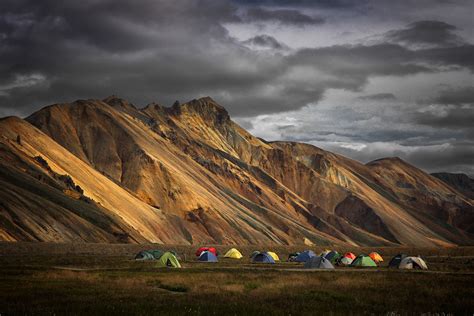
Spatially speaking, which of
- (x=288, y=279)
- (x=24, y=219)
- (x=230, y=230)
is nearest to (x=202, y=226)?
(x=230, y=230)

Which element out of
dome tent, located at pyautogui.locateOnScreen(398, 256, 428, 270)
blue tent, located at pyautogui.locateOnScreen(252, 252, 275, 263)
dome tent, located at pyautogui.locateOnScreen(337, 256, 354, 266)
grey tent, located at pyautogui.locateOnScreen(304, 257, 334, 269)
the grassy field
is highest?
the grassy field

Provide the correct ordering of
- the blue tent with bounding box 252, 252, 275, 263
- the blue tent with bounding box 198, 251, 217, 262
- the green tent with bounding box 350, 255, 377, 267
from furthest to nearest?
the blue tent with bounding box 252, 252, 275, 263
the blue tent with bounding box 198, 251, 217, 262
the green tent with bounding box 350, 255, 377, 267

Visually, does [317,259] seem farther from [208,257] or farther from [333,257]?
[208,257]

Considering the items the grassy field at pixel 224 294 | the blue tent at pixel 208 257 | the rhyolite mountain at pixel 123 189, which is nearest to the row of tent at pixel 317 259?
the blue tent at pixel 208 257

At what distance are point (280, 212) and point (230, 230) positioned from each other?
46.6m

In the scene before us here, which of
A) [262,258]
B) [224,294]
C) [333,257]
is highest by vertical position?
[224,294]

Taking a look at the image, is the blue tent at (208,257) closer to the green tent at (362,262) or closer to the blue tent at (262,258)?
the blue tent at (262,258)

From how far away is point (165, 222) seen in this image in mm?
133000

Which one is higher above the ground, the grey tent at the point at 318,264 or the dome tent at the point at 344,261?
the grey tent at the point at 318,264

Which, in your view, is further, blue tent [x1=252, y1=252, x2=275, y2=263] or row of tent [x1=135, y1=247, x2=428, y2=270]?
blue tent [x1=252, y1=252, x2=275, y2=263]

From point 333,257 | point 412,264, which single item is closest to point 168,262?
point 412,264

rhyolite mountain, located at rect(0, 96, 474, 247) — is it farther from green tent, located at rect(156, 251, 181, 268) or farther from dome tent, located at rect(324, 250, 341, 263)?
dome tent, located at rect(324, 250, 341, 263)

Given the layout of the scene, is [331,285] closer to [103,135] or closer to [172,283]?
[172,283]

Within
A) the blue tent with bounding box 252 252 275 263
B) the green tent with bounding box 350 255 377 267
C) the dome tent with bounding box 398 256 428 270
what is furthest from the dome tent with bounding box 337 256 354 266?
the dome tent with bounding box 398 256 428 270
